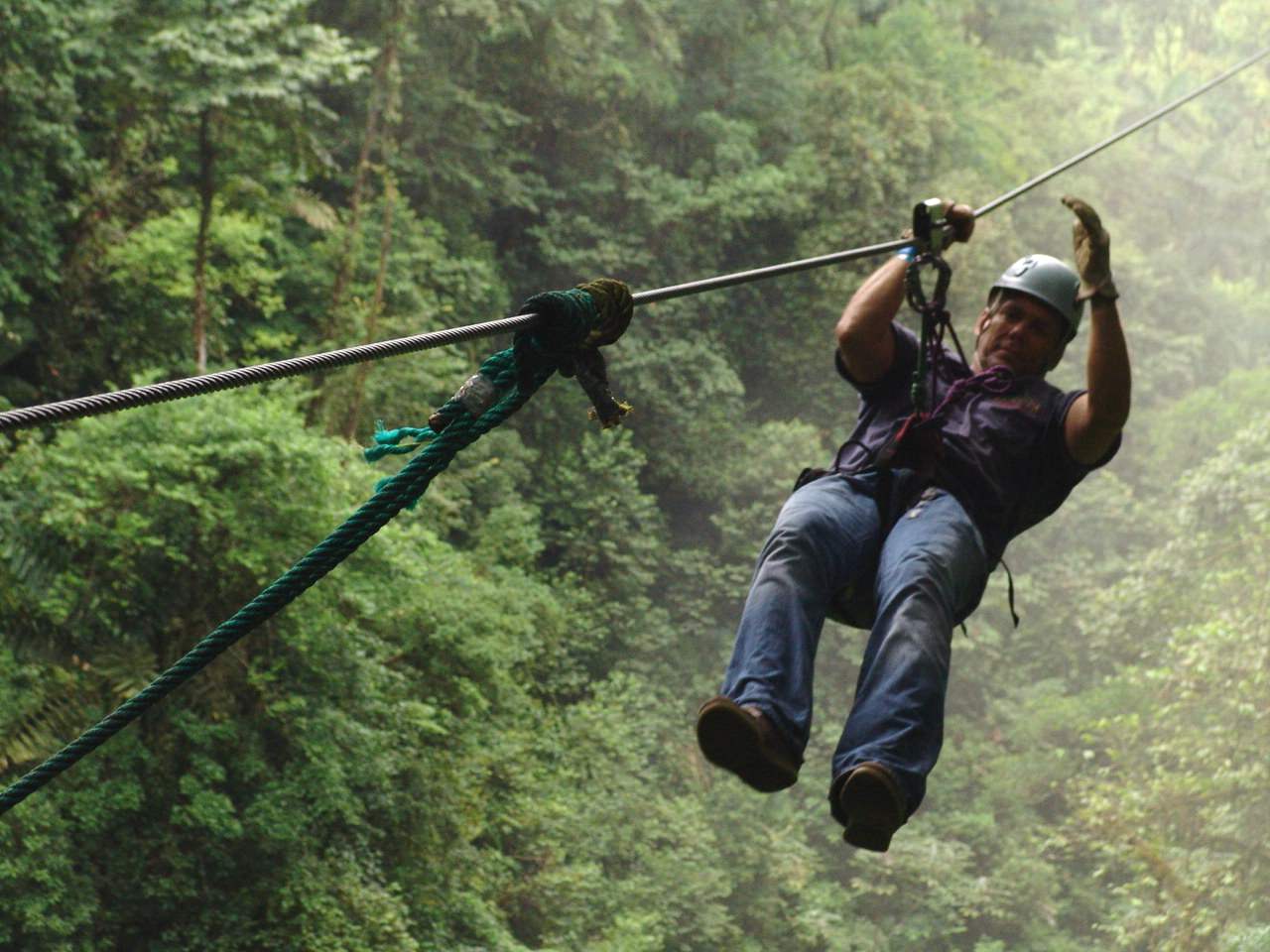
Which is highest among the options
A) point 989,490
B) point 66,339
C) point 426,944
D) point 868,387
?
point 66,339

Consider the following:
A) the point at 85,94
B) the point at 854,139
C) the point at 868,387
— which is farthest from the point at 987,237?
the point at 868,387

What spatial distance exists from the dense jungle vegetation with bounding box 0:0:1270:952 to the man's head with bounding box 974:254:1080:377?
13.9 ft

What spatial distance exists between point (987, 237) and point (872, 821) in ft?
45.7

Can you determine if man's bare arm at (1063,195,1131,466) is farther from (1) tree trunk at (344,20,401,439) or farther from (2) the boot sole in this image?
Answer: (1) tree trunk at (344,20,401,439)

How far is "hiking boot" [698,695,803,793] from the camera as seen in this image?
209 centimetres

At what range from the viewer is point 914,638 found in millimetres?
2244

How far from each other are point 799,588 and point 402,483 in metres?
0.94

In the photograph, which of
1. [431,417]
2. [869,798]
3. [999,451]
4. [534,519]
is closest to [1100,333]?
[999,451]

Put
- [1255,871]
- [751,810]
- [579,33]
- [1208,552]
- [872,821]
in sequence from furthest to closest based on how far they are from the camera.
Answer: [1208,552] < [579,33] < [751,810] < [1255,871] < [872,821]

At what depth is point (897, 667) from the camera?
221 cm

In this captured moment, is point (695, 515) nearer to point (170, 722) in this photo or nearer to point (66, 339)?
point (66, 339)

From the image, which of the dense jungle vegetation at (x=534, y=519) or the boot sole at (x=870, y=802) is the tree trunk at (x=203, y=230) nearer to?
the dense jungle vegetation at (x=534, y=519)

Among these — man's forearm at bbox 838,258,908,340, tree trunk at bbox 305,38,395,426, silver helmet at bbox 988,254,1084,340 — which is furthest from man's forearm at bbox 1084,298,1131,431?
tree trunk at bbox 305,38,395,426

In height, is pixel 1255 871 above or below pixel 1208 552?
below
